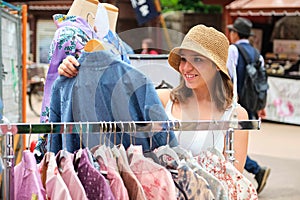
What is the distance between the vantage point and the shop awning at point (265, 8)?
13.7 metres

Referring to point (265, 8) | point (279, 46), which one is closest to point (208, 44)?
point (265, 8)

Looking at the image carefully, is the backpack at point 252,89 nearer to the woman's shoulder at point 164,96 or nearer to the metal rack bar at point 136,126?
the woman's shoulder at point 164,96

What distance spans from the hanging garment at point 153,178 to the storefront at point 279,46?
11144mm

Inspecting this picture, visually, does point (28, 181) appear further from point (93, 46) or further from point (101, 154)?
point (93, 46)

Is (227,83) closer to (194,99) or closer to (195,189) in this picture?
(194,99)

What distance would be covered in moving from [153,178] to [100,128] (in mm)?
265

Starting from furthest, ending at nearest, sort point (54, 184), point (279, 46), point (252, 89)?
point (279, 46)
point (252, 89)
point (54, 184)

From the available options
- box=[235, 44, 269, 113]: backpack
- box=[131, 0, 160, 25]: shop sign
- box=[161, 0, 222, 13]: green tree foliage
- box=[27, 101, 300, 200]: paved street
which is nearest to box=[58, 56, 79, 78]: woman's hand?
box=[27, 101, 300, 200]: paved street

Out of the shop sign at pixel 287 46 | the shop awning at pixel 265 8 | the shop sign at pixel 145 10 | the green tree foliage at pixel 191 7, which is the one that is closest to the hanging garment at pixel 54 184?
the shop sign at pixel 145 10

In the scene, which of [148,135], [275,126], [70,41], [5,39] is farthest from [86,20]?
[275,126]

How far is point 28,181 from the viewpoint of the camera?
2193 millimetres

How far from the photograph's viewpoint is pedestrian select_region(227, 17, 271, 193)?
22.3ft

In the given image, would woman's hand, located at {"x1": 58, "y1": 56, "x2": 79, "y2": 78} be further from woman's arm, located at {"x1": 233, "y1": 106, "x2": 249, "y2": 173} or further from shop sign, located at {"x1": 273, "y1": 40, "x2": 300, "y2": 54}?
shop sign, located at {"x1": 273, "y1": 40, "x2": 300, "y2": 54}

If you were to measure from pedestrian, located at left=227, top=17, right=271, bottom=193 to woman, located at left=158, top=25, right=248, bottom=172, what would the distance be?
2938 mm
